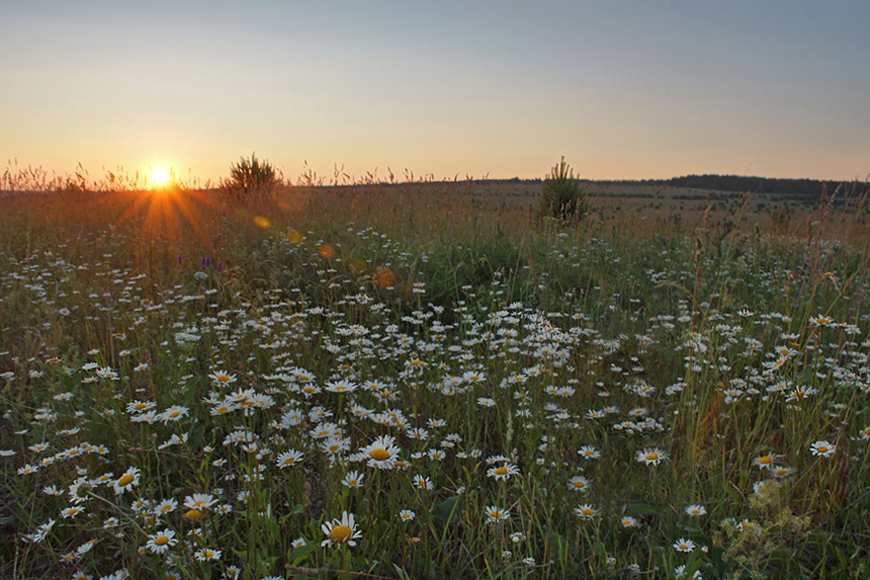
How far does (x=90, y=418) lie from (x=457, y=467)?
1739 mm

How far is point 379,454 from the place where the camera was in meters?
1.38

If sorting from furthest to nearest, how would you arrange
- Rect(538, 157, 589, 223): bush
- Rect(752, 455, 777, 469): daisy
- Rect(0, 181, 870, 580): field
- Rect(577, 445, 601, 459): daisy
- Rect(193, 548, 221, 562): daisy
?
Rect(538, 157, 589, 223): bush → Rect(577, 445, 601, 459): daisy → Rect(752, 455, 777, 469): daisy → Rect(0, 181, 870, 580): field → Rect(193, 548, 221, 562): daisy

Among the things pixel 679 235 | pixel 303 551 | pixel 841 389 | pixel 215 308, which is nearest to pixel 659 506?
pixel 303 551

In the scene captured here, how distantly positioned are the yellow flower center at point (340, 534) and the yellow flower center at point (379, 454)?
8.0 inches

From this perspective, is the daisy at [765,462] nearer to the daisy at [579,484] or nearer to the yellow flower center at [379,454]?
the daisy at [579,484]

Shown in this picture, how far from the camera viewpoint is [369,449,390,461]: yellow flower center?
137 cm

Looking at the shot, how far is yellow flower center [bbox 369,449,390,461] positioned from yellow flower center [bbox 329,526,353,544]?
203mm

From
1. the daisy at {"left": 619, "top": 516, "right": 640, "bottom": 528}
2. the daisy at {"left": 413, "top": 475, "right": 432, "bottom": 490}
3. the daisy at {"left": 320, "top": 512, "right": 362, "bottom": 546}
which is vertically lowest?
the daisy at {"left": 619, "top": 516, "right": 640, "bottom": 528}

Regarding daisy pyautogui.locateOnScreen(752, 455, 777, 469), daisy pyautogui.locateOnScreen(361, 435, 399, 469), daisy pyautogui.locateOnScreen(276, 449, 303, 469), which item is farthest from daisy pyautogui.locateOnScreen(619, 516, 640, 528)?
daisy pyautogui.locateOnScreen(276, 449, 303, 469)

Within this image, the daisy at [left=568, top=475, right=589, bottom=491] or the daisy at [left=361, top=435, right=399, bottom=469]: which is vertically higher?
the daisy at [left=361, top=435, right=399, bottom=469]

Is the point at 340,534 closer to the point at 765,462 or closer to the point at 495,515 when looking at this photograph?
the point at 495,515

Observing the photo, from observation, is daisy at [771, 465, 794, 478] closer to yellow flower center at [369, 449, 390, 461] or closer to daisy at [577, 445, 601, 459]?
daisy at [577, 445, 601, 459]

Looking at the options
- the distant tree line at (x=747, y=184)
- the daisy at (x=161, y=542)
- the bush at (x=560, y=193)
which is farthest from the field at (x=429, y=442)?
the distant tree line at (x=747, y=184)

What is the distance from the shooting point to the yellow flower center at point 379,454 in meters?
1.37
